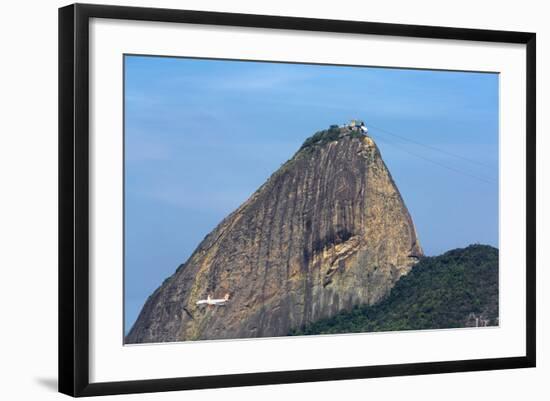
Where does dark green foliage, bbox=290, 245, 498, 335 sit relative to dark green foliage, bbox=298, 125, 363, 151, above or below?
below

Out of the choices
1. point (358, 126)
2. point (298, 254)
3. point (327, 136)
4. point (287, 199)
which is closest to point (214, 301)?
point (298, 254)

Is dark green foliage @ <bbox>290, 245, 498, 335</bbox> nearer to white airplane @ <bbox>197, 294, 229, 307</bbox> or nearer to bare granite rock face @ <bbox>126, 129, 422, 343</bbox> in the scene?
bare granite rock face @ <bbox>126, 129, 422, 343</bbox>

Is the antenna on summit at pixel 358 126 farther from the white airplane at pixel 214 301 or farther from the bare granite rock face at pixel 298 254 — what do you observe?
the white airplane at pixel 214 301

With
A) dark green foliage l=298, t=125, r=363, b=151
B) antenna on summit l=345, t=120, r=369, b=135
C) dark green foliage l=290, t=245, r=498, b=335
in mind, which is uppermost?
antenna on summit l=345, t=120, r=369, b=135

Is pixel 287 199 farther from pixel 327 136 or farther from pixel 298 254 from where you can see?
pixel 327 136

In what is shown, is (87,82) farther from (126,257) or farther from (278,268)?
(278,268)

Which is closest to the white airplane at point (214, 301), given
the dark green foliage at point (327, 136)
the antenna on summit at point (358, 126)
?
the dark green foliage at point (327, 136)

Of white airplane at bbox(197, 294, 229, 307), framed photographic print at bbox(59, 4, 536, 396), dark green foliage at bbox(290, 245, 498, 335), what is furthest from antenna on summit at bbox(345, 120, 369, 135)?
white airplane at bbox(197, 294, 229, 307)

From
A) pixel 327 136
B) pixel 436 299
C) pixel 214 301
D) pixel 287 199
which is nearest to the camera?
pixel 214 301
